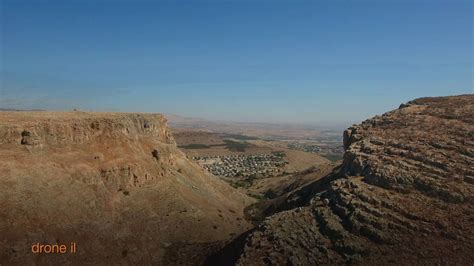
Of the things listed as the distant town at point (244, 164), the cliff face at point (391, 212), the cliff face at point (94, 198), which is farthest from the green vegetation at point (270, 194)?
the cliff face at point (391, 212)

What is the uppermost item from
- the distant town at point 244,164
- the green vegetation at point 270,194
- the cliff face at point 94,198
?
the cliff face at point 94,198

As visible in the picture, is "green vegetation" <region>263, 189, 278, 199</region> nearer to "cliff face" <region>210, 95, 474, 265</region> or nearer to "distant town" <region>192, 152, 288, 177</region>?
"distant town" <region>192, 152, 288, 177</region>

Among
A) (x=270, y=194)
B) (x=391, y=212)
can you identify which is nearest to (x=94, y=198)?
(x=391, y=212)

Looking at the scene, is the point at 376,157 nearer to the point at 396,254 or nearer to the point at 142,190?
the point at 396,254

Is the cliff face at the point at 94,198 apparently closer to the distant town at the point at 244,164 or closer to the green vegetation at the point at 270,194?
the green vegetation at the point at 270,194

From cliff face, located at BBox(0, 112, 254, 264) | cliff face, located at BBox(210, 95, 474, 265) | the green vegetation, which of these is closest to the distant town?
the green vegetation

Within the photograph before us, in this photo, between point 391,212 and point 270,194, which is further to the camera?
point 270,194

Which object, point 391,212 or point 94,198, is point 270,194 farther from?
point 391,212
